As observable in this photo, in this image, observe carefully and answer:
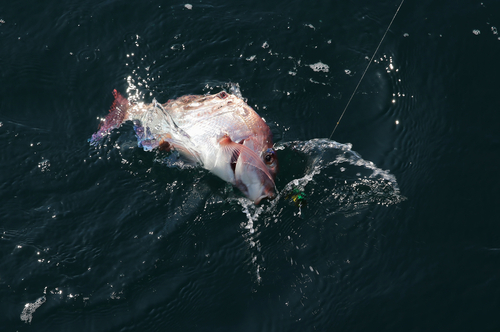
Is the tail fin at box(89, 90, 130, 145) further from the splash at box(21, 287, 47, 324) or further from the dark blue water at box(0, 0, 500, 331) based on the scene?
the splash at box(21, 287, 47, 324)

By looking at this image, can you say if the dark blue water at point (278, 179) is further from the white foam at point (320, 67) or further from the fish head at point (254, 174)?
the fish head at point (254, 174)

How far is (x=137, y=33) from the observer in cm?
671

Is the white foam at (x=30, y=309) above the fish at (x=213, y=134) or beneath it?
beneath

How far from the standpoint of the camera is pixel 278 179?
5.45 m

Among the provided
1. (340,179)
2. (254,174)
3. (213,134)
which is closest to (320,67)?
(340,179)

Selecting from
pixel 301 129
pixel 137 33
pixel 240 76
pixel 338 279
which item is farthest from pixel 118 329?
pixel 137 33

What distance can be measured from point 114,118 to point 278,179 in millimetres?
2419

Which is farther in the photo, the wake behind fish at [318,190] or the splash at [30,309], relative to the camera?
the wake behind fish at [318,190]

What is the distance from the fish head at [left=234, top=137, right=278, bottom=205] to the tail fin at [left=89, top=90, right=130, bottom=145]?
1937 millimetres

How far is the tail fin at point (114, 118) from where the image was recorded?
5758mm

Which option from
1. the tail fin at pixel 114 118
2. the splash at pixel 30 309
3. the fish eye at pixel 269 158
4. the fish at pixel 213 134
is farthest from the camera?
the tail fin at pixel 114 118

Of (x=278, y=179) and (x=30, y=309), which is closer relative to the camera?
(x=30, y=309)

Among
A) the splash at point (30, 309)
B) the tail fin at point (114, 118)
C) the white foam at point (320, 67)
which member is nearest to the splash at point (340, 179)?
the white foam at point (320, 67)

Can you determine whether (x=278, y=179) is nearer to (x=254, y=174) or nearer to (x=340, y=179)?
(x=254, y=174)
